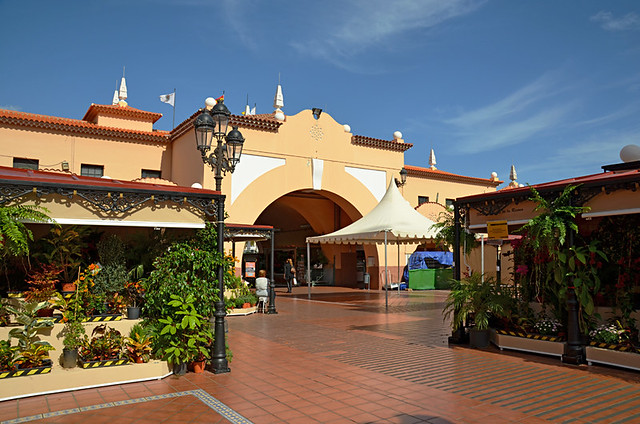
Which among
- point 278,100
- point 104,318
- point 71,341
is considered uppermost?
point 278,100

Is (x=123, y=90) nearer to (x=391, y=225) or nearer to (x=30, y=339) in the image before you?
(x=391, y=225)

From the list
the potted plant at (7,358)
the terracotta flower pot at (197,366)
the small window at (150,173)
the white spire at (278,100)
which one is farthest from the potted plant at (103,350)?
the white spire at (278,100)

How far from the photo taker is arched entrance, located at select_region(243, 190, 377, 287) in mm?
27344

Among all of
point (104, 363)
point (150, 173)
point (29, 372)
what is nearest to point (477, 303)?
point (104, 363)

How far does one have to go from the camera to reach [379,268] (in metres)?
25.6

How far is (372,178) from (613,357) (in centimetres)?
1871

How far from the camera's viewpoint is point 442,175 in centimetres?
3002

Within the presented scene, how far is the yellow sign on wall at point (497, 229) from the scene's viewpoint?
30.0ft

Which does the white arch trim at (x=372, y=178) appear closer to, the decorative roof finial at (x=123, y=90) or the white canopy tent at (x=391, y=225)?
the white canopy tent at (x=391, y=225)

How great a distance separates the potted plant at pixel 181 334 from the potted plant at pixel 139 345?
0.19m

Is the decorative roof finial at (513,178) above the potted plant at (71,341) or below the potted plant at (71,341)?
above

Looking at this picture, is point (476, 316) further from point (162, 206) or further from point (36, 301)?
point (36, 301)

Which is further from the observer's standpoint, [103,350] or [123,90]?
[123,90]

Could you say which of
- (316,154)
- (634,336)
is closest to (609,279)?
(634,336)
